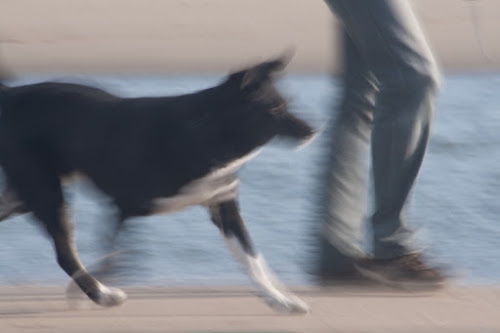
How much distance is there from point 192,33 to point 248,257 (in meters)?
6.47

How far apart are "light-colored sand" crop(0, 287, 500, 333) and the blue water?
167mm

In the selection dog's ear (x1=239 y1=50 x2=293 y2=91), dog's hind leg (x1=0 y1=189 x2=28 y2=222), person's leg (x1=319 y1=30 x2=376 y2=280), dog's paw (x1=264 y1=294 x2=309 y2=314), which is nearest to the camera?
dog's ear (x1=239 y1=50 x2=293 y2=91)

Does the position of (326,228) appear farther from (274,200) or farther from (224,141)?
(274,200)

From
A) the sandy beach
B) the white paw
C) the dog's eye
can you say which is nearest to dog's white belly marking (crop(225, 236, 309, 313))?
the white paw

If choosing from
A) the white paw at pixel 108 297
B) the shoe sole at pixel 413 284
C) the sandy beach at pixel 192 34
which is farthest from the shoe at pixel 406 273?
the sandy beach at pixel 192 34

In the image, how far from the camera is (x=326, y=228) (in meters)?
5.18

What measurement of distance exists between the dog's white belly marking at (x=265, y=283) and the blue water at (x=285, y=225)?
36cm

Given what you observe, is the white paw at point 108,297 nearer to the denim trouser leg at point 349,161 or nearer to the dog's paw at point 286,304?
the dog's paw at point 286,304

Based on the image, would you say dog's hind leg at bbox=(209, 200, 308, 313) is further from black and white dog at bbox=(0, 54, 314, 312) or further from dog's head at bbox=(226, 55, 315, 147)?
dog's head at bbox=(226, 55, 315, 147)

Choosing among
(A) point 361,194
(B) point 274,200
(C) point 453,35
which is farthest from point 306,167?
(C) point 453,35

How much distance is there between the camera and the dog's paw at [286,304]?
4766mm

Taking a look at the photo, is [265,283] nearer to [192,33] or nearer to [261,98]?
[261,98]

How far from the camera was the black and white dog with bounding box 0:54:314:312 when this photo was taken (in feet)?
14.8

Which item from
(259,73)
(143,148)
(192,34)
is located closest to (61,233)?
(143,148)
